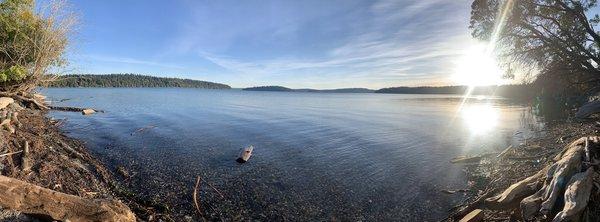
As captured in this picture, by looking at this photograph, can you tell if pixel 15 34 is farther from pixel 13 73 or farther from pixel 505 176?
pixel 505 176

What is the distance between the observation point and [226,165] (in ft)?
59.1

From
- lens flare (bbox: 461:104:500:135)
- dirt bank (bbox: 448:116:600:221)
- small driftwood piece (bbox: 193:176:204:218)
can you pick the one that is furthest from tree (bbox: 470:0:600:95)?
small driftwood piece (bbox: 193:176:204:218)

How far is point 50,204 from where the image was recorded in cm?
820

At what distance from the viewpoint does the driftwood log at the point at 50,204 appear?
313 inches

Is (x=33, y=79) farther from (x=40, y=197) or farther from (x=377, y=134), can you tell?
(x=377, y=134)

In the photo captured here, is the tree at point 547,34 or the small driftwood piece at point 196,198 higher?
the tree at point 547,34

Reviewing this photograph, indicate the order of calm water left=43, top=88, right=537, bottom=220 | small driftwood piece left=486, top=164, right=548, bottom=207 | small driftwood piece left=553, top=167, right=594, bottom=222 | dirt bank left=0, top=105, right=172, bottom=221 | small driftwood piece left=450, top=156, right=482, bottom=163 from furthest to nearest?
1. small driftwood piece left=450, top=156, right=482, bottom=163
2. calm water left=43, top=88, right=537, bottom=220
3. dirt bank left=0, top=105, right=172, bottom=221
4. small driftwood piece left=486, top=164, right=548, bottom=207
5. small driftwood piece left=553, top=167, right=594, bottom=222

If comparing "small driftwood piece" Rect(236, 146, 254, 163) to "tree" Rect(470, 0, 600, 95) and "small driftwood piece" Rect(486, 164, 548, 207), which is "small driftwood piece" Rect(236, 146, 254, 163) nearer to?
"small driftwood piece" Rect(486, 164, 548, 207)

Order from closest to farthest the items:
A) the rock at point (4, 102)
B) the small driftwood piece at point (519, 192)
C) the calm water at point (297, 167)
→ the small driftwood piece at point (519, 192), the calm water at point (297, 167), the rock at point (4, 102)

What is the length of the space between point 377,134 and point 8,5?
3021 centimetres

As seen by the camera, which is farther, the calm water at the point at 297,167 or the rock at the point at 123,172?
the rock at the point at 123,172

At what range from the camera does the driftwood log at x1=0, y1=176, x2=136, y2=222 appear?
26.1 ft

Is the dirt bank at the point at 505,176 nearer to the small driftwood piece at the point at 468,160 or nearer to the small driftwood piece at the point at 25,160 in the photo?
the small driftwood piece at the point at 468,160

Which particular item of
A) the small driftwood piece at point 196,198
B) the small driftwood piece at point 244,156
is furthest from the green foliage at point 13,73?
the small driftwood piece at point 196,198
